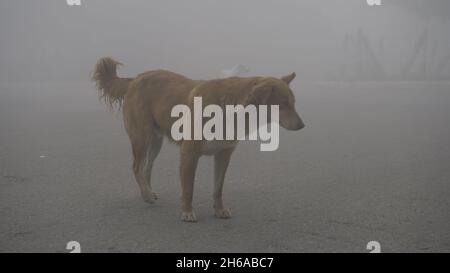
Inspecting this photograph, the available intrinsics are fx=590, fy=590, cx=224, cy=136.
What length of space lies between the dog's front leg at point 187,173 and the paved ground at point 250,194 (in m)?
0.15

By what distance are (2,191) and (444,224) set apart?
484 cm

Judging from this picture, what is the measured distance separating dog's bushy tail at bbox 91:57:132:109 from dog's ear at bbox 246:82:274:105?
189cm

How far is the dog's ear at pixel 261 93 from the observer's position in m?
5.21

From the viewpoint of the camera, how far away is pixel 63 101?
1831 cm

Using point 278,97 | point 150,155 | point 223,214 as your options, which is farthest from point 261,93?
point 150,155

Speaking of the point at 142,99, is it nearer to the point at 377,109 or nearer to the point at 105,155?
the point at 105,155

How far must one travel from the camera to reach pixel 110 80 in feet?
21.7

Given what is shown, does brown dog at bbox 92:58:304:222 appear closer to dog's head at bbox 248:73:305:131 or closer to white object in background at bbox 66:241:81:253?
dog's head at bbox 248:73:305:131

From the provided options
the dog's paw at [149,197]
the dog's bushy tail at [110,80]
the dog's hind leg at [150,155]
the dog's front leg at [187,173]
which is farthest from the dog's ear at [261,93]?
the dog's bushy tail at [110,80]

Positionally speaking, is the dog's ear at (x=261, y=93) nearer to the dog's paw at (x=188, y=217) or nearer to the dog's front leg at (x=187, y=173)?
the dog's front leg at (x=187, y=173)

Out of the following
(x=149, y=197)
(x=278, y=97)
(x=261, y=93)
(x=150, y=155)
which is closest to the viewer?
(x=261, y=93)

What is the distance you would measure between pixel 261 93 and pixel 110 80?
2148 mm

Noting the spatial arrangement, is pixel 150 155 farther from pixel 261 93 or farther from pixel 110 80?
pixel 261 93

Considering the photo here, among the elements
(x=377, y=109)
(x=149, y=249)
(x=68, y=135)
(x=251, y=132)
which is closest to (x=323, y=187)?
(x=251, y=132)
